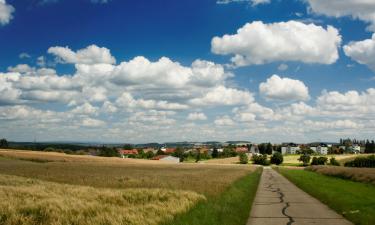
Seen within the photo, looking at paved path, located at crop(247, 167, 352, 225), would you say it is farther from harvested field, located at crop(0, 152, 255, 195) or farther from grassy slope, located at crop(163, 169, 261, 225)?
harvested field, located at crop(0, 152, 255, 195)

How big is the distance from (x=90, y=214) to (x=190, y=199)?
598 centimetres

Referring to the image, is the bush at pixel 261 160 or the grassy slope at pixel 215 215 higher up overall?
the grassy slope at pixel 215 215

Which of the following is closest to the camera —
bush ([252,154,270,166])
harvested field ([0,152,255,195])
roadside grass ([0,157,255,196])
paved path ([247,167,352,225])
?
paved path ([247,167,352,225])

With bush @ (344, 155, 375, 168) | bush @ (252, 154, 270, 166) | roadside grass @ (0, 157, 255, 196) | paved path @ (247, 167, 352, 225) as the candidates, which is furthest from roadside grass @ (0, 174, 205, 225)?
bush @ (252, 154, 270, 166)

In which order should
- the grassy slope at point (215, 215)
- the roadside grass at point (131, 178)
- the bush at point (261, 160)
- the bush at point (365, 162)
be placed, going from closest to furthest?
the grassy slope at point (215, 215) → the roadside grass at point (131, 178) → the bush at point (365, 162) → the bush at point (261, 160)

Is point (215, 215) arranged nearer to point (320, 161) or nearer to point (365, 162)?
point (365, 162)

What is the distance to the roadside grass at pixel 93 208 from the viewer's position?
1280 cm

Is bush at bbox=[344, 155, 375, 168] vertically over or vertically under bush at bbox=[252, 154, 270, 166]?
over

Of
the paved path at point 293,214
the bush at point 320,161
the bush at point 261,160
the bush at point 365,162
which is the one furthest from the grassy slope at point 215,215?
the bush at point 261,160

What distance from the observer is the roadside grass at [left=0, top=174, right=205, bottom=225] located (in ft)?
42.0

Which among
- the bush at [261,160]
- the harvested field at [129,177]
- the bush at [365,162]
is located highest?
the harvested field at [129,177]

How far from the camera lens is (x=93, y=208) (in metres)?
14.6

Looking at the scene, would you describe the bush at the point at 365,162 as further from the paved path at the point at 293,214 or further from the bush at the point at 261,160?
the paved path at the point at 293,214

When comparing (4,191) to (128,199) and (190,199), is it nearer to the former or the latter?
(128,199)
